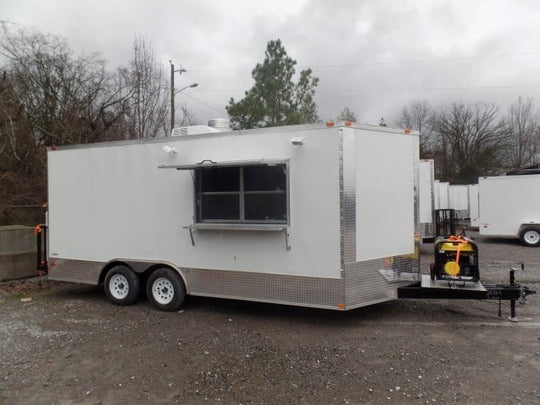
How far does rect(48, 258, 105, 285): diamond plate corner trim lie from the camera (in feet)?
22.4

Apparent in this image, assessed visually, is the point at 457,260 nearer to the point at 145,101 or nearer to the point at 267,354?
the point at 267,354

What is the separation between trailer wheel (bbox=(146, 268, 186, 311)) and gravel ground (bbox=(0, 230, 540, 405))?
20 centimetres

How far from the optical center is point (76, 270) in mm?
7012

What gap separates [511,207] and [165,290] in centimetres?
1255

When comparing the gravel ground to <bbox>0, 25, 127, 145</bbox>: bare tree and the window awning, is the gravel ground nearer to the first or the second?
the window awning

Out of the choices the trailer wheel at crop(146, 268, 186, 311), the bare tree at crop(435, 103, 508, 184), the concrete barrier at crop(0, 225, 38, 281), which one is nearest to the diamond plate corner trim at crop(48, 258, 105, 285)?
the trailer wheel at crop(146, 268, 186, 311)

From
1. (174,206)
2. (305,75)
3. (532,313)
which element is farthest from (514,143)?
(174,206)

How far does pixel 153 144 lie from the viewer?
6.46 m

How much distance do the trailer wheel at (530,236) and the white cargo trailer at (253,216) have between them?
10.1m

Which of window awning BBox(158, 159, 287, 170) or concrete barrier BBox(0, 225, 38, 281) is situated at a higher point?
window awning BBox(158, 159, 287, 170)

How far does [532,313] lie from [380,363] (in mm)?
3147

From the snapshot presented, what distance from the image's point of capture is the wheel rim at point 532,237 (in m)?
13.6

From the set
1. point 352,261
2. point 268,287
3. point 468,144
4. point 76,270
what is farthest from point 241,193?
point 468,144

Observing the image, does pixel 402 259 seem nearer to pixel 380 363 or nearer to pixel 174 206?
pixel 380 363
